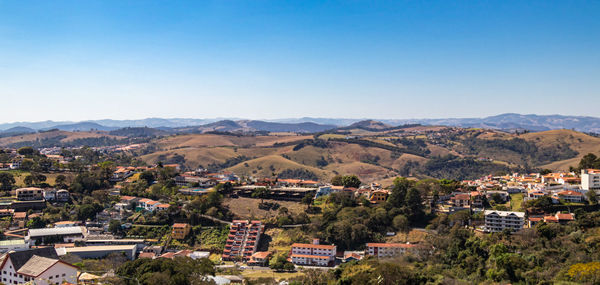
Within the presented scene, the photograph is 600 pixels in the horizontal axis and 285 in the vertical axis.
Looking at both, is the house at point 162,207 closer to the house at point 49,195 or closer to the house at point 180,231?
the house at point 180,231

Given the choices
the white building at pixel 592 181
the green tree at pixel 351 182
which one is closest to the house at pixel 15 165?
the green tree at pixel 351 182

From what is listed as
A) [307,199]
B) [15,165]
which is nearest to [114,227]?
[307,199]

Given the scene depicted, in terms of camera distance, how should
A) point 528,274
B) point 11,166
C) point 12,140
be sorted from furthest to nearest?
point 12,140 < point 11,166 < point 528,274

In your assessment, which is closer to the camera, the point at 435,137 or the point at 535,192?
the point at 535,192

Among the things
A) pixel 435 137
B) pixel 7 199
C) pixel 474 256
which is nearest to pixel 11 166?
pixel 7 199

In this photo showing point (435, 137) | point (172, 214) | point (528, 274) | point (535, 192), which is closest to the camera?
point (528, 274)

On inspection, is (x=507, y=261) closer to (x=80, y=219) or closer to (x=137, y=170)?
(x=80, y=219)
